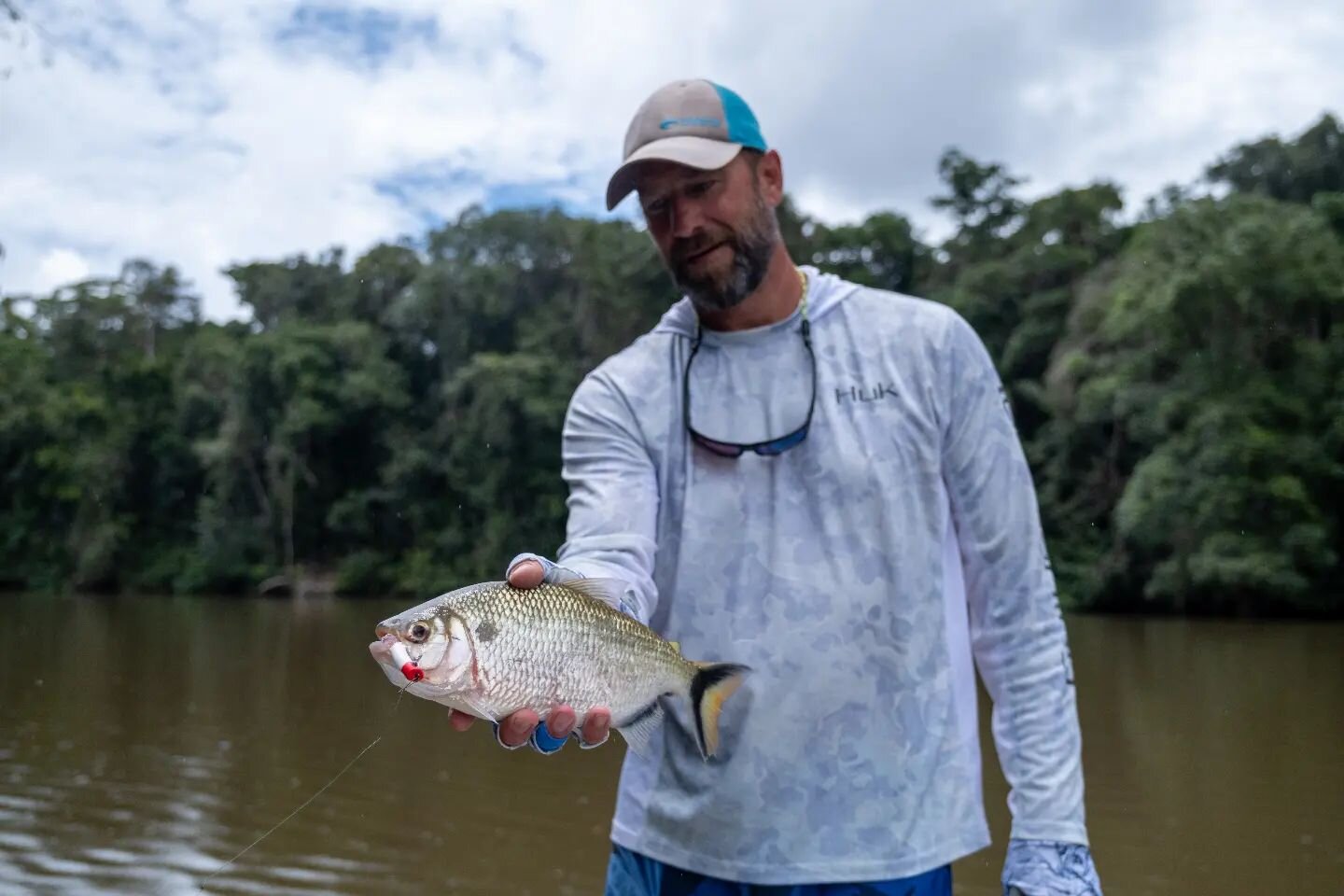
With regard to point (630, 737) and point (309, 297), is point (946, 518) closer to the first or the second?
point (630, 737)

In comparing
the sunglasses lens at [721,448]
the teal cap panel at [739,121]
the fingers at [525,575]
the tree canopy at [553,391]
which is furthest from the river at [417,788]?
the tree canopy at [553,391]

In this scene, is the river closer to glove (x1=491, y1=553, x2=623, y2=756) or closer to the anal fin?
glove (x1=491, y1=553, x2=623, y2=756)

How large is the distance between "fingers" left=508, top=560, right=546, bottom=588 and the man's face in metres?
0.72

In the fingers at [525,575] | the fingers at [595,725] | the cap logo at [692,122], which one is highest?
the cap logo at [692,122]

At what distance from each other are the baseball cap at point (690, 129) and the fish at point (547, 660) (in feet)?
2.57

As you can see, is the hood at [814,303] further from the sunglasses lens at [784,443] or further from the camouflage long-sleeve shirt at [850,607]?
the sunglasses lens at [784,443]

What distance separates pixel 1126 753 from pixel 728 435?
10.4 meters

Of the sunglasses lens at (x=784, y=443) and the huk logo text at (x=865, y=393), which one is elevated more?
the huk logo text at (x=865, y=393)

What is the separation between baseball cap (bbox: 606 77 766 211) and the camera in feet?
6.74

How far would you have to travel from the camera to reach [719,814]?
190cm

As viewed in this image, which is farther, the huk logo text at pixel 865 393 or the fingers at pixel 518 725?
the huk logo text at pixel 865 393

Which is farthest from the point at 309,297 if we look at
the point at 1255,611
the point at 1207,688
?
the point at 1207,688

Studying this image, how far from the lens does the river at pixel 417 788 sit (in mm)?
7613

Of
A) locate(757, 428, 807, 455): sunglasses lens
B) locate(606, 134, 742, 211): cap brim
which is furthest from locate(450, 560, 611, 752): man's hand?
locate(606, 134, 742, 211): cap brim
